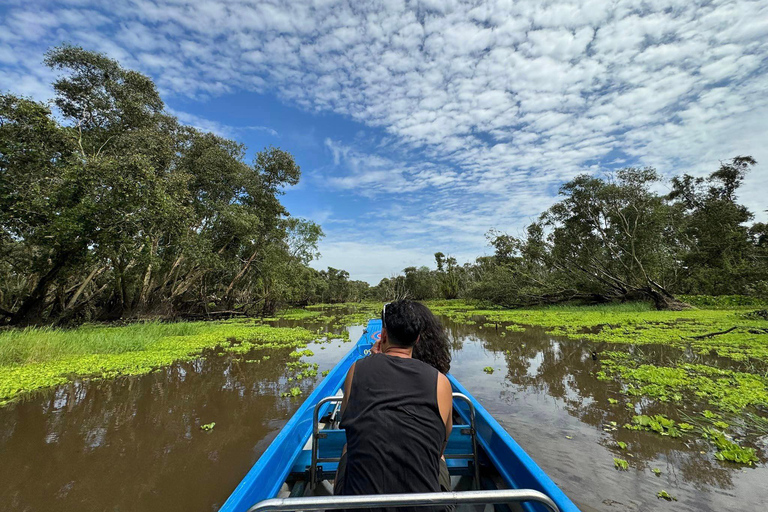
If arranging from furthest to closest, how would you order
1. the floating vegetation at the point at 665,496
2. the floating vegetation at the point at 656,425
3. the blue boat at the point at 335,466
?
the floating vegetation at the point at 656,425 → the floating vegetation at the point at 665,496 → the blue boat at the point at 335,466

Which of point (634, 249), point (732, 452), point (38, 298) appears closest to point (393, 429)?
point (732, 452)

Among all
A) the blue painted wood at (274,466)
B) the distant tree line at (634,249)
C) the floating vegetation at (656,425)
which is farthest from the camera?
the distant tree line at (634,249)

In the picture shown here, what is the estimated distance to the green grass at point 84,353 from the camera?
5.19 meters

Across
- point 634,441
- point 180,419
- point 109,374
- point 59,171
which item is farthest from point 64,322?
point 634,441

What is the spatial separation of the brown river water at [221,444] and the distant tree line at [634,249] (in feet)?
52.5

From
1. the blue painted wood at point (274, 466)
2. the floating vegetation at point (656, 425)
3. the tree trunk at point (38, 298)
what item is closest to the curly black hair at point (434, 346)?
the blue painted wood at point (274, 466)

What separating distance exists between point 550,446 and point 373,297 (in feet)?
201

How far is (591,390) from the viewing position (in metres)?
4.77

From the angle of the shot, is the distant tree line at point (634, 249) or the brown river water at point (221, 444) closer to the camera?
the brown river water at point (221, 444)

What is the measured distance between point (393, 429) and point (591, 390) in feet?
16.3

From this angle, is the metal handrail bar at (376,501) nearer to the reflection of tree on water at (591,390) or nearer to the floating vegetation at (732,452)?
the reflection of tree on water at (591,390)

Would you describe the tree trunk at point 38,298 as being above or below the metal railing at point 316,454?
above

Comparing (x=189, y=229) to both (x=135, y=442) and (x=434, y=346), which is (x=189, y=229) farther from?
(x=434, y=346)

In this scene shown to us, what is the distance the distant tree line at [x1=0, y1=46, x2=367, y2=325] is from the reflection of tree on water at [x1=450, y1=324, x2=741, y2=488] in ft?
36.6
